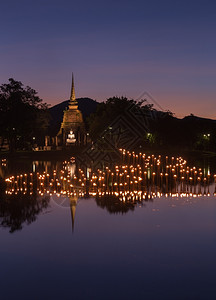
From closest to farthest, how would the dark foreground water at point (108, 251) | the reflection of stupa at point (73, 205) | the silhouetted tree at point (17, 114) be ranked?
the dark foreground water at point (108, 251), the reflection of stupa at point (73, 205), the silhouetted tree at point (17, 114)

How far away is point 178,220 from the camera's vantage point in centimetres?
1009

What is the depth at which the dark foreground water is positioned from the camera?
237 inches

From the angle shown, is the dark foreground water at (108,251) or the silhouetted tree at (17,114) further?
the silhouetted tree at (17,114)

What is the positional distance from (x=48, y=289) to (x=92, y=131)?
4455 centimetres

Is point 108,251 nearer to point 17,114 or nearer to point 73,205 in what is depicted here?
point 73,205

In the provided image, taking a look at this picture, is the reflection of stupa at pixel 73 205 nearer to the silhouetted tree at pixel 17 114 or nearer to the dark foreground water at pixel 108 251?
the dark foreground water at pixel 108 251

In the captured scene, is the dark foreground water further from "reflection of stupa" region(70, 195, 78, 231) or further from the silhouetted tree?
the silhouetted tree

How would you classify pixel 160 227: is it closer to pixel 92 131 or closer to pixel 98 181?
pixel 98 181

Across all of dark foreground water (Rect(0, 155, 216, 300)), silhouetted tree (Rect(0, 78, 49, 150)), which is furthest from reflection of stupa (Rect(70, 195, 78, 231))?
silhouetted tree (Rect(0, 78, 49, 150))

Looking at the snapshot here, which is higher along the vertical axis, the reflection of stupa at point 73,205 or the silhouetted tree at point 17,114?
the silhouetted tree at point 17,114

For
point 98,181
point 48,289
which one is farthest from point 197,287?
point 98,181

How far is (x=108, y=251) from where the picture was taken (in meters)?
7.61

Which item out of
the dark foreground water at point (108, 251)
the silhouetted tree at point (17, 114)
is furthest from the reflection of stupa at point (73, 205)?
the silhouetted tree at point (17, 114)

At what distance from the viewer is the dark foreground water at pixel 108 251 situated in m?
6.03
